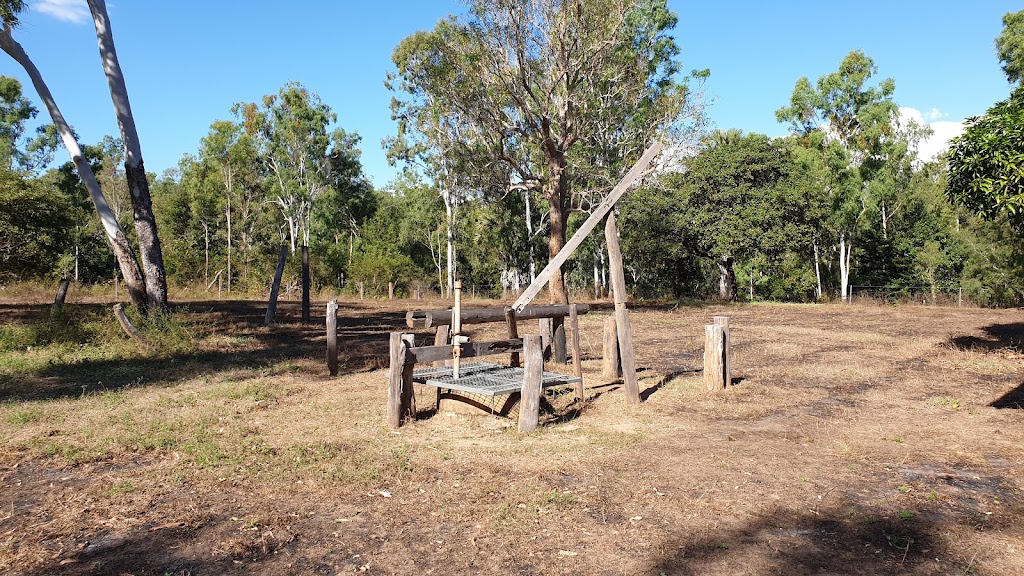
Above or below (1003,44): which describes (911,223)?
below

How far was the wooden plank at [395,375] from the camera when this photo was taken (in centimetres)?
695

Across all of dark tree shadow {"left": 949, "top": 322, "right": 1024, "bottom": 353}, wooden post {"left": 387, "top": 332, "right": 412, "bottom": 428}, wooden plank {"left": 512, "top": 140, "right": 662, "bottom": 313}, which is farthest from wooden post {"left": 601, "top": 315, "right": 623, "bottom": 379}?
dark tree shadow {"left": 949, "top": 322, "right": 1024, "bottom": 353}

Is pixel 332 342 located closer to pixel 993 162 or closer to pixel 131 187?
pixel 131 187

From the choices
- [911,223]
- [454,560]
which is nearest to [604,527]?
[454,560]

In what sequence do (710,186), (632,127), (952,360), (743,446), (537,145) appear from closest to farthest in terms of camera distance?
(743,446), (952,360), (537,145), (632,127), (710,186)

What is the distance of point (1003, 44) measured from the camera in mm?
26234

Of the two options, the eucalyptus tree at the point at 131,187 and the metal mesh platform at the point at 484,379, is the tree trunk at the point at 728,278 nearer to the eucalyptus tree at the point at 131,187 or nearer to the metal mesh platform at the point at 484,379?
the eucalyptus tree at the point at 131,187

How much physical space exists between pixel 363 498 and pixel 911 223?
1846 inches

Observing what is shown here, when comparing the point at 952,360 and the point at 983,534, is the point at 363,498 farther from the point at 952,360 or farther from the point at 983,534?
the point at 952,360

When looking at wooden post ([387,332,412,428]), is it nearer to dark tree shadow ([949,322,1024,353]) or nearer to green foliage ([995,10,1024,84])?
dark tree shadow ([949,322,1024,353])

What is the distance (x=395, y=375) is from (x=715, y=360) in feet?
15.5

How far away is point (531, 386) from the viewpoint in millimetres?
6918

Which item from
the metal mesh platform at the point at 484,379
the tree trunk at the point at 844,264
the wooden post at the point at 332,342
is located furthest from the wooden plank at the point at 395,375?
the tree trunk at the point at 844,264

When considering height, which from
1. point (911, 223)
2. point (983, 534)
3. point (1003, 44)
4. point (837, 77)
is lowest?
point (983, 534)
